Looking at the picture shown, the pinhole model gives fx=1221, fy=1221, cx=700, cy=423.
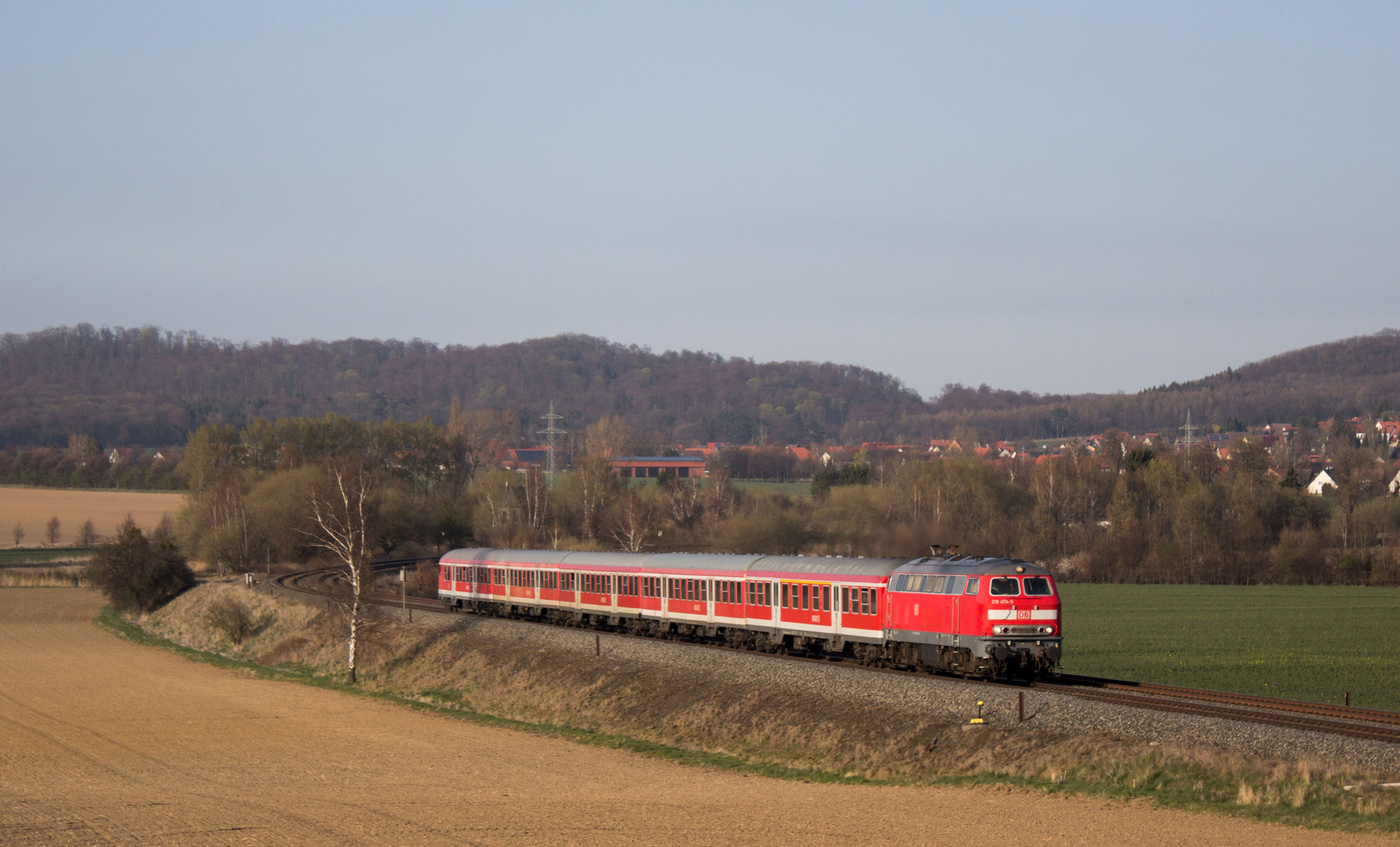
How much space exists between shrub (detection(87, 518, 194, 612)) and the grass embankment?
25224mm

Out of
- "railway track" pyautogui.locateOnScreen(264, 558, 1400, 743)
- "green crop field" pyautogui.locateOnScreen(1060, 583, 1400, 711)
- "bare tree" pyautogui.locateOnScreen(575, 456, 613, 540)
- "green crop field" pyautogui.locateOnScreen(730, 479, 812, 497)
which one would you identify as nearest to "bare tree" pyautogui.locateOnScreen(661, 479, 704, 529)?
"bare tree" pyautogui.locateOnScreen(575, 456, 613, 540)

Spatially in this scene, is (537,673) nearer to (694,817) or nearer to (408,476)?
(694,817)

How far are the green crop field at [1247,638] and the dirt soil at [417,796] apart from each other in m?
17.8

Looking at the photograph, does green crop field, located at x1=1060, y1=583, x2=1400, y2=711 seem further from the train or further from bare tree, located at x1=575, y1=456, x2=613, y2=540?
bare tree, located at x1=575, y1=456, x2=613, y2=540

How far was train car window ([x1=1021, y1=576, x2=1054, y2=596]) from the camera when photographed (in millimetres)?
28781

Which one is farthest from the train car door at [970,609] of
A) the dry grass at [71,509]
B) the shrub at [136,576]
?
the dry grass at [71,509]

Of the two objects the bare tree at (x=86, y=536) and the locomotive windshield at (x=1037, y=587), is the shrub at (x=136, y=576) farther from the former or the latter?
the locomotive windshield at (x=1037, y=587)

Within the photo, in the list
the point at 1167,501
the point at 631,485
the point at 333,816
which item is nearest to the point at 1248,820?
the point at 333,816

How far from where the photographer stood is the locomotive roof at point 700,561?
33.9m

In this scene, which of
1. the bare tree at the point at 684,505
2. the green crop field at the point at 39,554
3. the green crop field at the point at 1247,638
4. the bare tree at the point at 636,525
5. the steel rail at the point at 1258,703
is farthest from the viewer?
the bare tree at the point at 684,505

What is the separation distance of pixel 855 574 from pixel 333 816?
1611 cm

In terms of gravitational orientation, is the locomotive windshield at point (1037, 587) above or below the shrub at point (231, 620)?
above

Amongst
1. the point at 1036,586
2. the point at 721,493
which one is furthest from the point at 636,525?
the point at 1036,586

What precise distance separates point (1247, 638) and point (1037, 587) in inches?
1068
